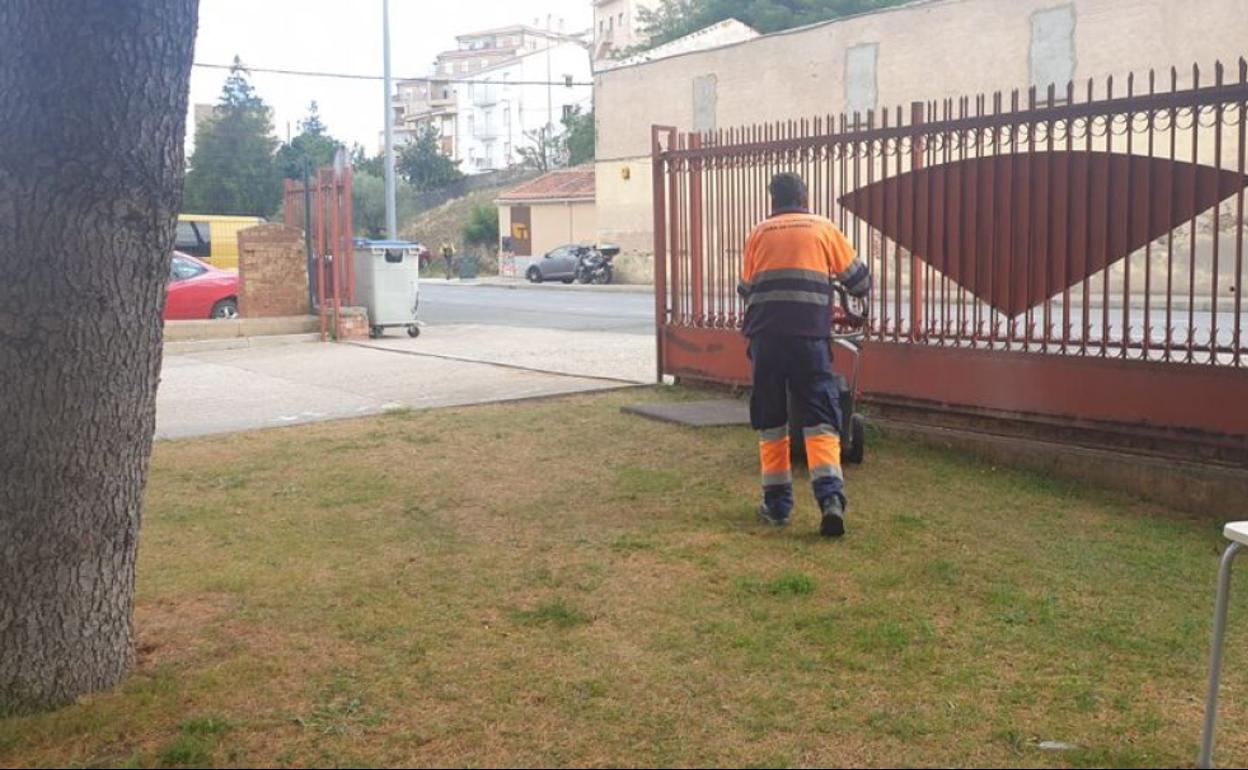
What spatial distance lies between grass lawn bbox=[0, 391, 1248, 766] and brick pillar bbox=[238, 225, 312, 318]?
37.0ft

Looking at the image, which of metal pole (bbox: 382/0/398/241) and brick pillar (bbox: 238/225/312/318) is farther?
metal pole (bbox: 382/0/398/241)

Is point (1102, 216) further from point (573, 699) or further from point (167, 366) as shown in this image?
point (167, 366)

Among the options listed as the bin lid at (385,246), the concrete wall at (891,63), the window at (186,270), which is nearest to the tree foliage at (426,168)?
the concrete wall at (891,63)

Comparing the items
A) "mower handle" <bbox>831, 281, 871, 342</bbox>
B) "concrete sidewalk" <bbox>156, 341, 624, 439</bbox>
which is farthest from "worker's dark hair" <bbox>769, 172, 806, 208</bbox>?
"concrete sidewalk" <bbox>156, 341, 624, 439</bbox>

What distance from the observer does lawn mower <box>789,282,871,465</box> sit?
7.04 m

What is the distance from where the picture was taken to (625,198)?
4559 centimetres

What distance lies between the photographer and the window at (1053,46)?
30.1m

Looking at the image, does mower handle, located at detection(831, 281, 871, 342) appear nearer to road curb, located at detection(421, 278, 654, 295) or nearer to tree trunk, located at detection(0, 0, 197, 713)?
tree trunk, located at detection(0, 0, 197, 713)

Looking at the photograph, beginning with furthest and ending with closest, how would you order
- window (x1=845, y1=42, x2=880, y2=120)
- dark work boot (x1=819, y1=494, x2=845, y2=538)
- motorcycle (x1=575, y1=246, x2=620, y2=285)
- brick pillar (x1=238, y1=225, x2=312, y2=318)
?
motorcycle (x1=575, y1=246, x2=620, y2=285), window (x1=845, y1=42, x2=880, y2=120), brick pillar (x1=238, y1=225, x2=312, y2=318), dark work boot (x1=819, y1=494, x2=845, y2=538)

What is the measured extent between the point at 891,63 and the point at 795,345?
30821 millimetres

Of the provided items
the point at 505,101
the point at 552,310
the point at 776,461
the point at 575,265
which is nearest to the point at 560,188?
the point at 575,265

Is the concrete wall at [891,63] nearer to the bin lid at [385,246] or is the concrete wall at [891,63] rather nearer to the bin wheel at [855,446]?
the bin lid at [385,246]

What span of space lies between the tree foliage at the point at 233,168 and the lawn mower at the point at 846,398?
192 feet

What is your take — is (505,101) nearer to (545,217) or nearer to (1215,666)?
(545,217)
